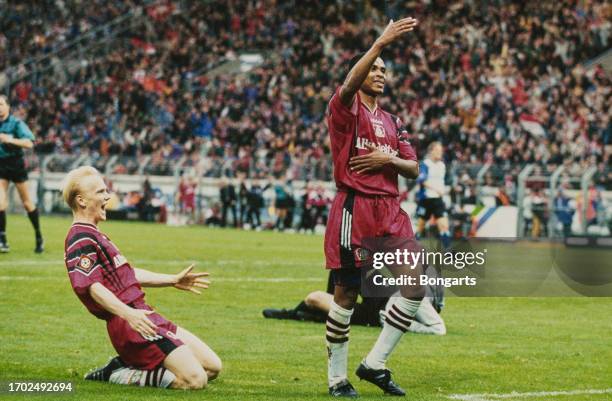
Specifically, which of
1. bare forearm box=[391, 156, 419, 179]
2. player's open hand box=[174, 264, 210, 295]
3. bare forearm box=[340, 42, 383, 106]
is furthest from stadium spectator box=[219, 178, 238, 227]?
bare forearm box=[340, 42, 383, 106]

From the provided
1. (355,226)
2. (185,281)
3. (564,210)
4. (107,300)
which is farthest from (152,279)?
(564,210)

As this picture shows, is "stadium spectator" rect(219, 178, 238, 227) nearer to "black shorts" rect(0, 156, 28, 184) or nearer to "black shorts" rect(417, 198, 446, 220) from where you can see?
"black shorts" rect(417, 198, 446, 220)

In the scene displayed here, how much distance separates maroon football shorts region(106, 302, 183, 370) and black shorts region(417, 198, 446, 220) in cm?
1153

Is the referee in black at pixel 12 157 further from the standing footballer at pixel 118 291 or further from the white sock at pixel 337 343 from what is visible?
the white sock at pixel 337 343

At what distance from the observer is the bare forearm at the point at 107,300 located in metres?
7.04

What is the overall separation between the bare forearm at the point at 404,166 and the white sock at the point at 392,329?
0.87 metres

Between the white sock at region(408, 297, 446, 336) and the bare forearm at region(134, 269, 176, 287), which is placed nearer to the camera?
the bare forearm at region(134, 269, 176, 287)

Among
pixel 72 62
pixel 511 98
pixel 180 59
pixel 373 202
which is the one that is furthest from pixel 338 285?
pixel 72 62

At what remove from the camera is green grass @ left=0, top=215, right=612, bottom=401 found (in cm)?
803

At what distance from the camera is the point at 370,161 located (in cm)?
764

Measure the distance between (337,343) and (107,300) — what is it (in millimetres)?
1565

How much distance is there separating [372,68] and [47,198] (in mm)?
34966

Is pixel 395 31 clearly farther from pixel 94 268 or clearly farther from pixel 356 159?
pixel 94 268

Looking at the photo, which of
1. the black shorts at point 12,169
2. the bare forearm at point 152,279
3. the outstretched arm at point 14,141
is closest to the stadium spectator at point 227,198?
the black shorts at point 12,169
